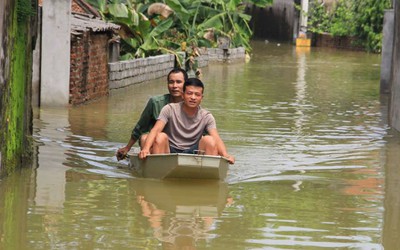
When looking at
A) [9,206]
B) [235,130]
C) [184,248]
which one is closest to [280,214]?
[184,248]

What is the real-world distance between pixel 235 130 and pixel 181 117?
5.48 metres

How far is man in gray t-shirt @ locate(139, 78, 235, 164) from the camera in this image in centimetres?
1145

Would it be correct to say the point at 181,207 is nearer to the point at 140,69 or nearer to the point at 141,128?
the point at 141,128

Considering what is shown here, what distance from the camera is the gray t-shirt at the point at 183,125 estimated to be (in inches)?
461

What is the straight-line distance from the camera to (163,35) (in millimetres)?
30750

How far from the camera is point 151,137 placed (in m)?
11.5

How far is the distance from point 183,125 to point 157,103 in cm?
68

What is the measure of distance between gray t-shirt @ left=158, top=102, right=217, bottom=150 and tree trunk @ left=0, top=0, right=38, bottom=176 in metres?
1.65

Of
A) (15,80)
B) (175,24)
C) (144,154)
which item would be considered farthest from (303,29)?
(144,154)

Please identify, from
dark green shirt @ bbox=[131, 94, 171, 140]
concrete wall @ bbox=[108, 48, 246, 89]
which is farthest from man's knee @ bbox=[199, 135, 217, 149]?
concrete wall @ bbox=[108, 48, 246, 89]

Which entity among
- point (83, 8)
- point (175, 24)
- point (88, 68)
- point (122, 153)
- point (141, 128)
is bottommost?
point (122, 153)

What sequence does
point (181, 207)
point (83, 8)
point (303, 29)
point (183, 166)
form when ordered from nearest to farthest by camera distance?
point (181, 207)
point (183, 166)
point (83, 8)
point (303, 29)

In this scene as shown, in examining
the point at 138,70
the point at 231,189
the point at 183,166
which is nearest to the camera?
the point at 183,166

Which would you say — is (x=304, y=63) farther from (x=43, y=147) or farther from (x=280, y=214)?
(x=280, y=214)
